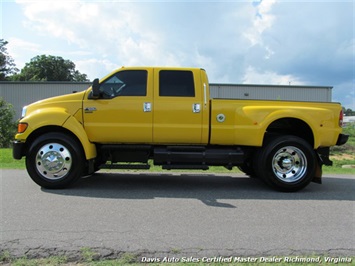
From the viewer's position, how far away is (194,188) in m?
6.77

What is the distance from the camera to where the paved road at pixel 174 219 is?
374cm

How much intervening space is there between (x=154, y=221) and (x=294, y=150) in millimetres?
3386

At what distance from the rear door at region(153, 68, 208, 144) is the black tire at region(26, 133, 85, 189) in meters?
1.59

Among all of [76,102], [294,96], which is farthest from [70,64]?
[76,102]

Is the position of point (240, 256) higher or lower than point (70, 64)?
lower

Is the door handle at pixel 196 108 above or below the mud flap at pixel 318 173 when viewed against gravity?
above

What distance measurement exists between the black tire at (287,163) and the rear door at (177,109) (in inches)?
52.7

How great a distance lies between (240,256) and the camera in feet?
11.6

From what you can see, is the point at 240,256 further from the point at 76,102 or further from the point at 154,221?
the point at 76,102

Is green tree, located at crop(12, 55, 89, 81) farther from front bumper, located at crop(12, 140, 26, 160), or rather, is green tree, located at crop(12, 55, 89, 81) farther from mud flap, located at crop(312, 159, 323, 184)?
mud flap, located at crop(312, 159, 323, 184)

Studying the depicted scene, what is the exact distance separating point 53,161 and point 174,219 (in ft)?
9.54

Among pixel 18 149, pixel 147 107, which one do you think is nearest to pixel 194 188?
pixel 147 107

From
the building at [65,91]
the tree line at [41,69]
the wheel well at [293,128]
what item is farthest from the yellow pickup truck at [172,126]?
the tree line at [41,69]

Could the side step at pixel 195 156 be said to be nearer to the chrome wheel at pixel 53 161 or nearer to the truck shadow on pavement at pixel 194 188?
the truck shadow on pavement at pixel 194 188
